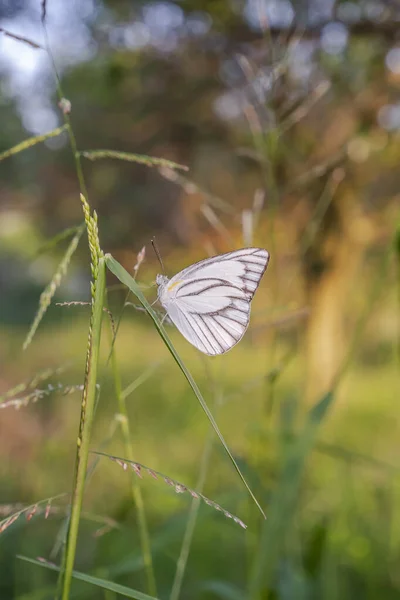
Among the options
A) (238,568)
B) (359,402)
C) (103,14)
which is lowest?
(238,568)

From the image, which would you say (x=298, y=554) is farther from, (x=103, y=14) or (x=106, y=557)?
(x=103, y=14)

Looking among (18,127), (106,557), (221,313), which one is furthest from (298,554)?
(18,127)

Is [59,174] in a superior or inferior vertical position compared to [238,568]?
superior

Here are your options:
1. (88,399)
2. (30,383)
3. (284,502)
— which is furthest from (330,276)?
(88,399)

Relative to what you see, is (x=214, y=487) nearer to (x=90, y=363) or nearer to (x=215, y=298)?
(x=215, y=298)

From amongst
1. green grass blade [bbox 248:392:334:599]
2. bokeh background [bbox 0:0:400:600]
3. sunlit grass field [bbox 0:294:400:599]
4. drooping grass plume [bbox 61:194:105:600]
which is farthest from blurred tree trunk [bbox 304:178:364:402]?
drooping grass plume [bbox 61:194:105:600]

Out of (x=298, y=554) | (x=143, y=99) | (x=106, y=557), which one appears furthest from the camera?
(x=143, y=99)
